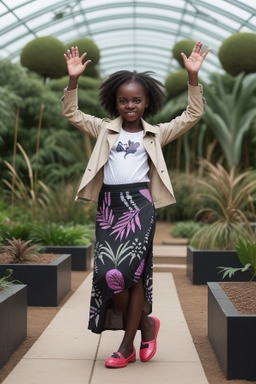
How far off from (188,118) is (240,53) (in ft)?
14.2

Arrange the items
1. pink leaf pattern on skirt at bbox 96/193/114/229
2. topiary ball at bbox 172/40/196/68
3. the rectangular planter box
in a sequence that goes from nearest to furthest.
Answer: pink leaf pattern on skirt at bbox 96/193/114/229
the rectangular planter box
topiary ball at bbox 172/40/196/68

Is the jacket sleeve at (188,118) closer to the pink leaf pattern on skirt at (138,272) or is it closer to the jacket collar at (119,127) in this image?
the jacket collar at (119,127)

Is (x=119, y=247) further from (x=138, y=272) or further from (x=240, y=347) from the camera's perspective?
(x=240, y=347)

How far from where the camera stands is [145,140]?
3031 mm

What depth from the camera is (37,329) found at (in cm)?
378

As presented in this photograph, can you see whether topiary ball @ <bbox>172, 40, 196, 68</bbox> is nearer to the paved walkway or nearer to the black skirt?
the paved walkway

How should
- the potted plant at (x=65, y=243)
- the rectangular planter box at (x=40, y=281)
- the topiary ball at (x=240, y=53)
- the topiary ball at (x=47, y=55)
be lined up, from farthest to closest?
the topiary ball at (x=47, y=55), the topiary ball at (x=240, y=53), the potted plant at (x=65, y=243), the rectangular planter box at (x=40, y=281)

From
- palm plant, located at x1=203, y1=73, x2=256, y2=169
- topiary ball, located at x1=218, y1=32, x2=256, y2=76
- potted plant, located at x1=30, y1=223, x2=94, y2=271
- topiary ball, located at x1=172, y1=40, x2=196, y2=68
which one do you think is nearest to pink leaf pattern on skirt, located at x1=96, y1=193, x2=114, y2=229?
potted plant, located at x1=30, y1=223, x2=94, y2=271

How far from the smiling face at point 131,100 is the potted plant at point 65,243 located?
3.37 metres

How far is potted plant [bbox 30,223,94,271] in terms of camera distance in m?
6.34

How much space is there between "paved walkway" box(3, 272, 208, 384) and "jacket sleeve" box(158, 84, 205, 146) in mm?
1216

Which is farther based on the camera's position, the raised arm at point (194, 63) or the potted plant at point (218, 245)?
the potted plant at point (218, 245)

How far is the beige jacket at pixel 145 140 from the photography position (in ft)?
9.84

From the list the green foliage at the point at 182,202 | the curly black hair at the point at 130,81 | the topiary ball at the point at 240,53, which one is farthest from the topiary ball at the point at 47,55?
the curly black hair at the point at 130,81
